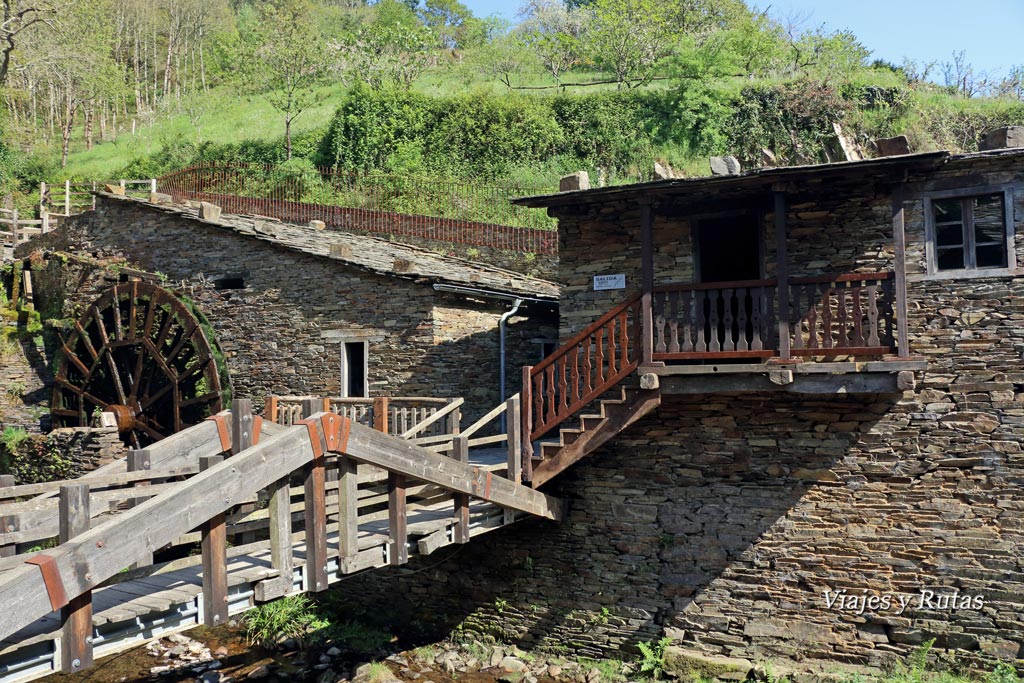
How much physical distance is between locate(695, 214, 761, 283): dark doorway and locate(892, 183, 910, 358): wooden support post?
5.95 ft

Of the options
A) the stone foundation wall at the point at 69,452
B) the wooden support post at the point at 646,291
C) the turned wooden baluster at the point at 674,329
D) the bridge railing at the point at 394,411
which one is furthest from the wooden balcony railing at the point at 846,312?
the stone foundation wall at the point at 69,452

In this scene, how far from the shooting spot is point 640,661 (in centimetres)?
926

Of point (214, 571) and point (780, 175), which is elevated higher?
point (780, 175)

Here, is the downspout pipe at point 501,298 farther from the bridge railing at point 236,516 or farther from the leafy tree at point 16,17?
the leafy tree at point 16,17

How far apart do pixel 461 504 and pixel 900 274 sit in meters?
4.71

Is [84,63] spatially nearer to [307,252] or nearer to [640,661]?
[307,252]

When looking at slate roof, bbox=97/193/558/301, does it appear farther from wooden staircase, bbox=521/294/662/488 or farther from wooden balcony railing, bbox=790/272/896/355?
wooden balcony railing, bbox=790/272/896/355

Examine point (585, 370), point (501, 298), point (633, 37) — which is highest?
point (633, 37)

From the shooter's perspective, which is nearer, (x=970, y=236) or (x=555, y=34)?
(x=970, y=236)

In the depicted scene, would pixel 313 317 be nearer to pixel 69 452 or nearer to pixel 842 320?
pixel 69 452

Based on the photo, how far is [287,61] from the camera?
30516mm

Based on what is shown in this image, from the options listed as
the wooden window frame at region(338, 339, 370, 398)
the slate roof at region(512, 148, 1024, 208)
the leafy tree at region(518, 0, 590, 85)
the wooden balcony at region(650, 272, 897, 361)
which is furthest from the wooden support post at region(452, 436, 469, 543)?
the leafy tree at region(518, 0, 590, 85)

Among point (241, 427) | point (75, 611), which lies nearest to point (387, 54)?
point (241, 427)

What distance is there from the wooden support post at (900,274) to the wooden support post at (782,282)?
98 centimetres
